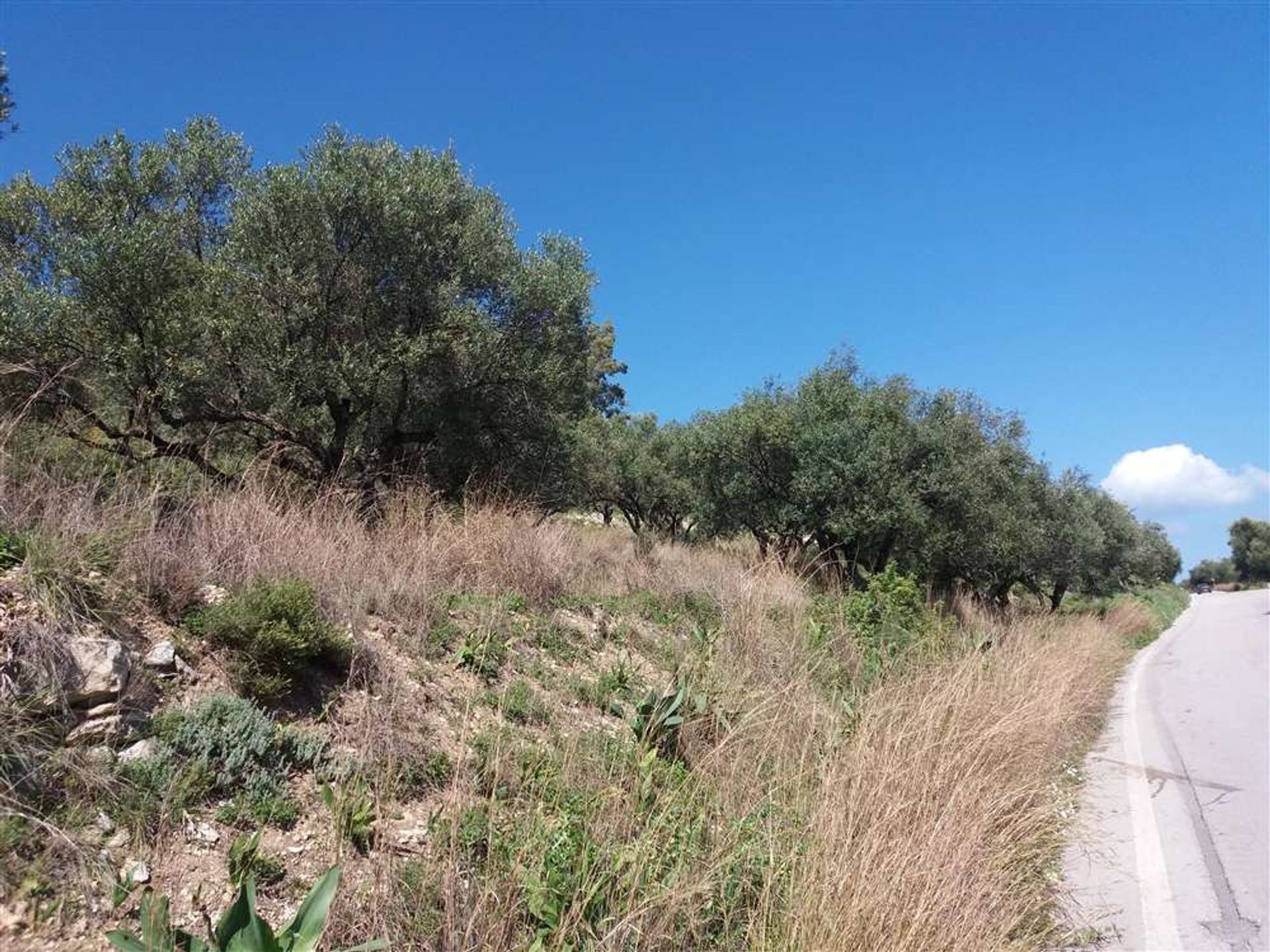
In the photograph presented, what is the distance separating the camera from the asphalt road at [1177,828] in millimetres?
4281

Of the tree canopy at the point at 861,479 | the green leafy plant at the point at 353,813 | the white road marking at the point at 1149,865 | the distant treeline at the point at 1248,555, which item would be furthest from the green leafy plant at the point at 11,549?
the distant treeline at the point at 1248,555

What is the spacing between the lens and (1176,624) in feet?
107

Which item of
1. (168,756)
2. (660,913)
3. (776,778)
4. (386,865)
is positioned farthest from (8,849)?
(776,778)

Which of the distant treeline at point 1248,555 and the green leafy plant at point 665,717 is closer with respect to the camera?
the green leafy plant at point 665,717

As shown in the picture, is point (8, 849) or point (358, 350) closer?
point (8, 849)

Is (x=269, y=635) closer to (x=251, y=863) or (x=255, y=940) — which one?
(x=251, y=863)

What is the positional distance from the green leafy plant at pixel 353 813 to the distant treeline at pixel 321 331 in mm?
3985

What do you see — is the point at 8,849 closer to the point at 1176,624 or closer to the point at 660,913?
the point at 660,913

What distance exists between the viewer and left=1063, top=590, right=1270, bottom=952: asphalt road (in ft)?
14.0

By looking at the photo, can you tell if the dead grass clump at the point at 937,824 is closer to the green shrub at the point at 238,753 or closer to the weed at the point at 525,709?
the weed at the point at 525,709

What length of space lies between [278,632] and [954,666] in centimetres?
614

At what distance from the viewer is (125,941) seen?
2.27m

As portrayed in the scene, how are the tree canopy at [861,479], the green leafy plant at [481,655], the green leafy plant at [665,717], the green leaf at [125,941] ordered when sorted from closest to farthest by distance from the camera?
the green leaf at [125,941] → the green leafy plant at [665,717] → the green leafy plant at [481,655] → the tree canopy at [861,479]

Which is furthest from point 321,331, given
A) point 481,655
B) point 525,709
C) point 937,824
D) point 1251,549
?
point 1251,549
